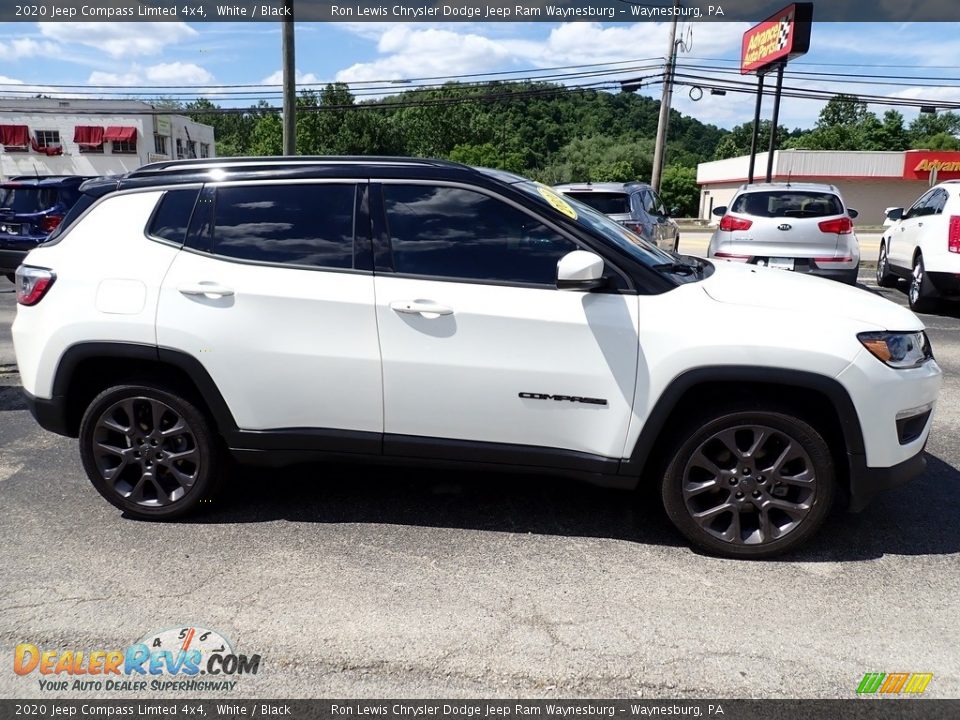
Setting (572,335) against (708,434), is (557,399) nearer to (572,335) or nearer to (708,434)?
(572,335)

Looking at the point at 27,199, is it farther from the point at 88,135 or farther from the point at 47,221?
the point at 88,135

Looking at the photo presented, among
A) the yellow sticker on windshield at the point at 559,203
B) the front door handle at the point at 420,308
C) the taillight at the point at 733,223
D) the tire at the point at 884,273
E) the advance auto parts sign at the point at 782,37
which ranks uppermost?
the advance auto parts sign at the point at 782,37

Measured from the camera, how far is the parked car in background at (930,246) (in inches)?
382

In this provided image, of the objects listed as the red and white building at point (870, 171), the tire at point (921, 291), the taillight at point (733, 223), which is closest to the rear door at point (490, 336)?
the taillight at point (733, 223)

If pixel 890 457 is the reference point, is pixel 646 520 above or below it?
below

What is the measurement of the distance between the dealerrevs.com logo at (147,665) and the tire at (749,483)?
1958 millimetres

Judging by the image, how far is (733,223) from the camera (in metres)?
10.4

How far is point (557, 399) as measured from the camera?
3459 millimetres

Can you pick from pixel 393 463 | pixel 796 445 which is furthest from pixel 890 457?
pixel 393 463

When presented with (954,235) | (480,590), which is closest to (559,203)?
(480,590)

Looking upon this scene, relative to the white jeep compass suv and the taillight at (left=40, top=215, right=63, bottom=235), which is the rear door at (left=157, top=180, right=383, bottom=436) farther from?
the taillight at (left=40, top=215, right=63, bottom=235)

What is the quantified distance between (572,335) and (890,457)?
1488 mm

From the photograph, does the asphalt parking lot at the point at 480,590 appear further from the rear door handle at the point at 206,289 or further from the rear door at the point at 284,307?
the rear door handle at the point at 206,289

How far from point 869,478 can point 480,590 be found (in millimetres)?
1766
